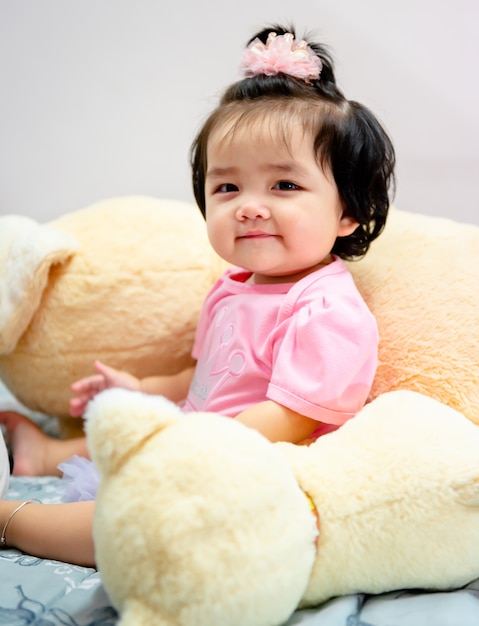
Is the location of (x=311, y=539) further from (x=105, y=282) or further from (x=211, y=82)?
(x=211, y=82)

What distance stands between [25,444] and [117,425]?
0.66 m

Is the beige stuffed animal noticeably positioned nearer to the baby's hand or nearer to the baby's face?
the baby's hand

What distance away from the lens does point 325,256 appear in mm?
1009

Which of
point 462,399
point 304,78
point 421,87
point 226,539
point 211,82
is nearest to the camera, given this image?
point 226,539

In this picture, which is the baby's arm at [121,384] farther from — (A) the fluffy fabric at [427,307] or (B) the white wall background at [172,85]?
(B) the white wall background at [172,85]

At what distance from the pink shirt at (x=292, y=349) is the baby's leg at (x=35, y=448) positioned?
24cm

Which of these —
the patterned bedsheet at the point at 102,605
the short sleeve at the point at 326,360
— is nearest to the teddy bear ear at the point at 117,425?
the patterned bedsheet at the point at 102,605

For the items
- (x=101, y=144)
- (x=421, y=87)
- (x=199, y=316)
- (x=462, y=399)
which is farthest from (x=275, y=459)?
(x=101, y=144)

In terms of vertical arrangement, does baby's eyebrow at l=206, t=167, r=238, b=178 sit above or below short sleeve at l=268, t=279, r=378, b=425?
above

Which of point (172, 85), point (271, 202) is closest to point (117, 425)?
point (271, 202)

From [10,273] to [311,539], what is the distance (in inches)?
27.8

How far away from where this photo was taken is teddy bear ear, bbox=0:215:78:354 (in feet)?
3.59

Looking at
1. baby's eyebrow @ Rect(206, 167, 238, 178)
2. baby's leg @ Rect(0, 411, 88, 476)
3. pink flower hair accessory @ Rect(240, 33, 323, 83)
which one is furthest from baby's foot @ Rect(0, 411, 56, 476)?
pink flower hair accessory @ Rect(240, 33, 323, 83)

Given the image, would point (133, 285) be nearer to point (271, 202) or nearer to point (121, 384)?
point (121, 384)
